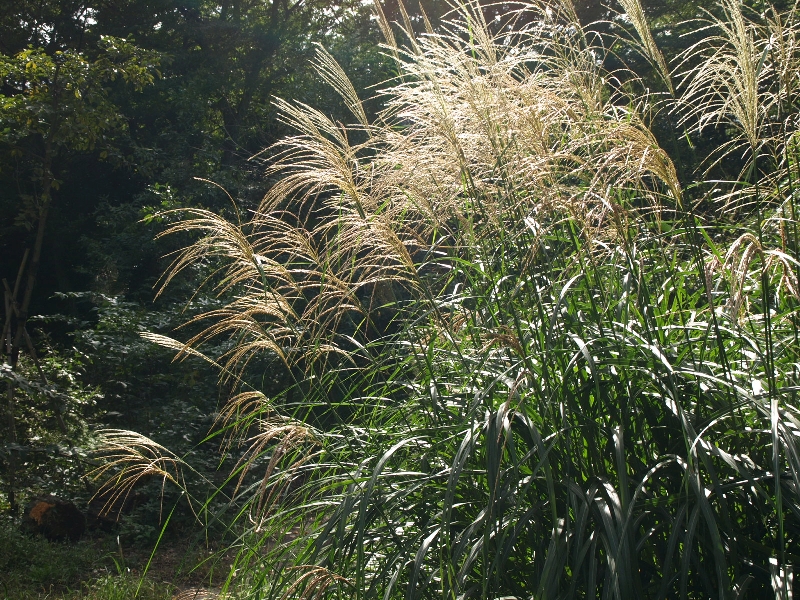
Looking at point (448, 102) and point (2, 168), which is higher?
point (2, 168)

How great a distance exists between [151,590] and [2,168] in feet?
21.5

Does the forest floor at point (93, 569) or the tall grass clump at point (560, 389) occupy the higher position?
the tall grass clump at point (560, 389)

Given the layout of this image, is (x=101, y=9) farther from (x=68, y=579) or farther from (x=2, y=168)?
(x=68, y=579)

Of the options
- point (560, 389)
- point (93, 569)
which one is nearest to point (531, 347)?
point (560, 389)

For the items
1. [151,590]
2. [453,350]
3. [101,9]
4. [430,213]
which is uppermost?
[101,9]

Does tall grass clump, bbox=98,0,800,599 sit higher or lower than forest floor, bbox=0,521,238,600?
higher

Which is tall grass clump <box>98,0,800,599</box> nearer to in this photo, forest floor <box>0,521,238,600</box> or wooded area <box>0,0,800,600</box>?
wooded area <box>0,0,800,600</box>

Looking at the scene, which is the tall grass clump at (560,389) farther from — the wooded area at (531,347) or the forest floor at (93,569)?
the forest floor at (93,569)

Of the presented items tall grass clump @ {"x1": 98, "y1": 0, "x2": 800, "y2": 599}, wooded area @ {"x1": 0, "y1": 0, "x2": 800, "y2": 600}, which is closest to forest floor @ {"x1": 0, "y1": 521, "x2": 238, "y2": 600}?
wooded area @ {"x1": 0, "y1": 0, "x2": 800, "y2": 600}

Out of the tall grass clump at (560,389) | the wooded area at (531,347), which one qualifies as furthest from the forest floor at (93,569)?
the tall grass clump at (560,389)

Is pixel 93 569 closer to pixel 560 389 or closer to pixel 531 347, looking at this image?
pixel 531 347

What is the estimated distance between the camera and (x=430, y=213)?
9.37 ft

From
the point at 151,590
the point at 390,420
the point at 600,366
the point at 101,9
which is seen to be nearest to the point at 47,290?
the point at 101,9

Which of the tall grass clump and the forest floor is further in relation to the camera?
the forest floor
